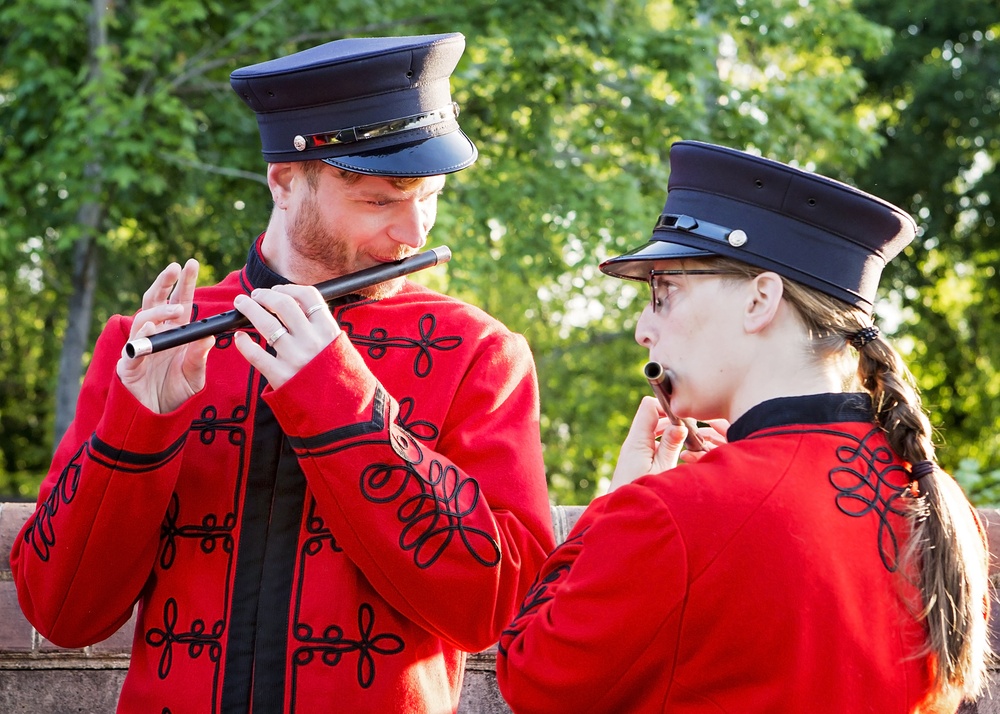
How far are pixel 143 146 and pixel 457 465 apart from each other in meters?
6.76

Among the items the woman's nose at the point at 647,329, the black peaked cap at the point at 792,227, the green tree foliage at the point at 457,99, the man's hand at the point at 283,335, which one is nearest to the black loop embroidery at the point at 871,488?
the black peaked cap at the point at 792,227

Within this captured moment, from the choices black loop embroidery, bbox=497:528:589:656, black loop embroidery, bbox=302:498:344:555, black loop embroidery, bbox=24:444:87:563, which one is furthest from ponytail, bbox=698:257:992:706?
black loop embroidery, bbox=24:444:87:563

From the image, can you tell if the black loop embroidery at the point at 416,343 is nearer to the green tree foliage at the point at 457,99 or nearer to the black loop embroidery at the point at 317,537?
the black loop embroidery at the point at 317,537

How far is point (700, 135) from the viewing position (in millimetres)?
10227

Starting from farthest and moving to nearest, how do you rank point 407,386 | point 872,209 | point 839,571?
point 407,386
point 872,209
point 839,571

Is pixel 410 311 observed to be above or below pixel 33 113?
above

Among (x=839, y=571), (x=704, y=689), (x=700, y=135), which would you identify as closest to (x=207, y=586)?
(x=704, y=689)

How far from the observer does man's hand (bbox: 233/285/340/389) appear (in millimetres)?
2193

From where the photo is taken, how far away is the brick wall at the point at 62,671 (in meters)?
3.24

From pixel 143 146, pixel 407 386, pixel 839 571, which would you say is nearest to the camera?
pixel 839 571

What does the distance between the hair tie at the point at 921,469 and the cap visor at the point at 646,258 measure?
49 centimetres

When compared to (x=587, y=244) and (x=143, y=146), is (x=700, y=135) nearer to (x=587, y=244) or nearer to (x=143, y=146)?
(x=587, y=244)

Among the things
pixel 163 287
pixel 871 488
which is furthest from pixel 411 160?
pixel 871 488

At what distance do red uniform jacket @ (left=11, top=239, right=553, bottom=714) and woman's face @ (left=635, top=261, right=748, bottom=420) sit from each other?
422 mm
